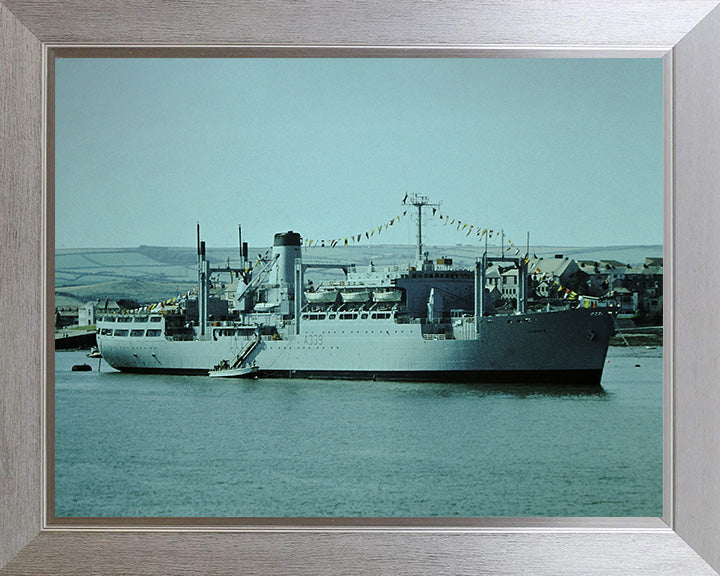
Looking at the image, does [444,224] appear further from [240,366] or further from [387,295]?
[240,366]

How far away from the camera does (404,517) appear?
7.89 feet

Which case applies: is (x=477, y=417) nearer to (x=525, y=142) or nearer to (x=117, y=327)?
(x=525, y=142)

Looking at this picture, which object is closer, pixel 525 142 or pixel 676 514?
pixel 676 514

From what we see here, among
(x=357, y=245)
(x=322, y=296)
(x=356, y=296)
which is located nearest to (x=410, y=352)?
(x=356, y=296)

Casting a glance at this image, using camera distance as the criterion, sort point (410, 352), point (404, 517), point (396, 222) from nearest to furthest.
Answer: point (404, 517) < point (396, 222) < point (410, 352)

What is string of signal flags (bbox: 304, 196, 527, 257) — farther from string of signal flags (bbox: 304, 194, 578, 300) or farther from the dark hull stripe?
the dark hull stripe

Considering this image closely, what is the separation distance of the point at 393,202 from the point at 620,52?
4.74 ft

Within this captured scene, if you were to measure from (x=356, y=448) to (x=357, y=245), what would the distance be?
3.06ft

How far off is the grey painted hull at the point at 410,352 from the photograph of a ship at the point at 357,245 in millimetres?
49

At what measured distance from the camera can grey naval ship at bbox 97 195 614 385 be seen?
3.76 m

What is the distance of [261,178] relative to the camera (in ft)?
12.4

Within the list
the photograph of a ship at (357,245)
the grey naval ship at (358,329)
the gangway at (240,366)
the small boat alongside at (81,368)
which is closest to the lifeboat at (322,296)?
the grey naval ship at (358,329)

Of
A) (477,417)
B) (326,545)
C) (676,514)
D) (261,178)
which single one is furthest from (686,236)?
(261,178)

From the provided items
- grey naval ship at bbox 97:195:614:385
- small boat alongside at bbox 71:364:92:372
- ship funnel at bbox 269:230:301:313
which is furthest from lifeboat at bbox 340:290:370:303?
small boat alongside at bbox 71:364:92:372
